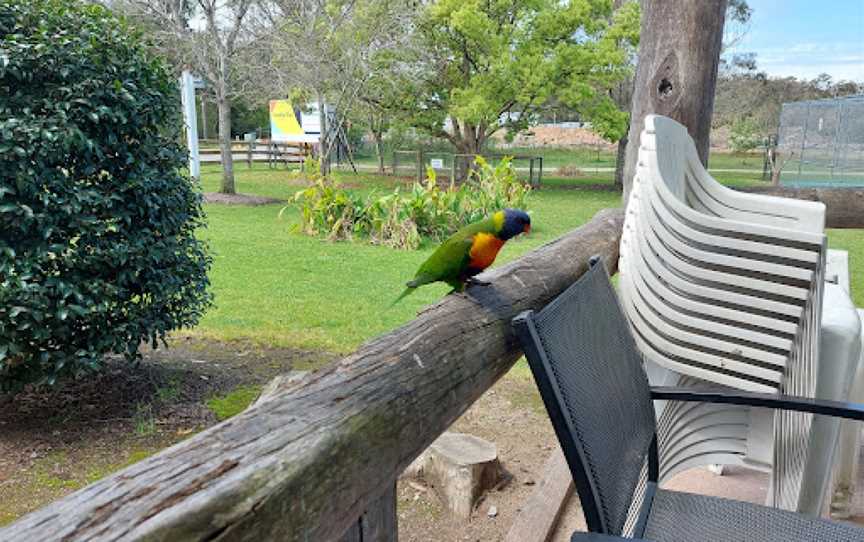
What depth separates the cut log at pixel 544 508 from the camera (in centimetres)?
217

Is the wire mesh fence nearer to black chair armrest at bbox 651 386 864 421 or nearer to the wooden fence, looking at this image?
black chair armrest at bbox 651 386 864 421

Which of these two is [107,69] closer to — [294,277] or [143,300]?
[143,300]

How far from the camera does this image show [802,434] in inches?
67.6

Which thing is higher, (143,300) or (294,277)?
(143,300)

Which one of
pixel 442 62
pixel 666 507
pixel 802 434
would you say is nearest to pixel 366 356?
pixel 666 507

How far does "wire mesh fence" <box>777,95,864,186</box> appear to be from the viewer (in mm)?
10742

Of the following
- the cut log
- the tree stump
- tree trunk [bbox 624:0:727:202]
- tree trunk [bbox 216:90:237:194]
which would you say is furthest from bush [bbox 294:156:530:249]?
the cut log

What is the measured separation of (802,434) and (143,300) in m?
2.97

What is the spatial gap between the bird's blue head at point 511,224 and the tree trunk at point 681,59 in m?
1.73

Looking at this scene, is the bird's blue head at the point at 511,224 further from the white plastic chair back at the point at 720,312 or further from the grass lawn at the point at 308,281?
the grass lawn at the point at 308,281

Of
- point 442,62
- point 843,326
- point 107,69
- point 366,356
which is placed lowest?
point 843,326

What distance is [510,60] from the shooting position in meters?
14.3

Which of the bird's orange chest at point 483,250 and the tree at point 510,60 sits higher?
the tree at point 510,60

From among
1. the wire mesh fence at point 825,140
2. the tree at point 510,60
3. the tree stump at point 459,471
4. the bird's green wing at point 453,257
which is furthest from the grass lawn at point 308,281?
the tree at point 510,60
